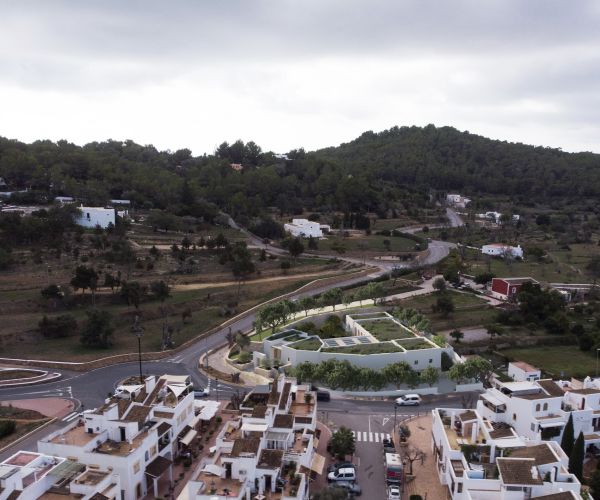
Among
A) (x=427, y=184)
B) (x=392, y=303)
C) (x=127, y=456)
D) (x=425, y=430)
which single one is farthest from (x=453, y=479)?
(x=427, y=184)

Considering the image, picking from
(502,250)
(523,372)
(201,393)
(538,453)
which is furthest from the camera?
(502,250)

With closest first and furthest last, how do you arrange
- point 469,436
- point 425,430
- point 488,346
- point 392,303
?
point 469,436 < point 425,430 < point 488,346 < point 392,303

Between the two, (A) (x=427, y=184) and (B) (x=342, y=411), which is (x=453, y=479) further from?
(A) (x=427, y=184)

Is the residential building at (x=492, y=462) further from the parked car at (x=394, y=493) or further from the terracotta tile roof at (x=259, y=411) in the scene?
the terracotta tile roof at (x=259, y=411)

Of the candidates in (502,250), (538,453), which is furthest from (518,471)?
(502,250)

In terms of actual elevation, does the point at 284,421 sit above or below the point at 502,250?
below

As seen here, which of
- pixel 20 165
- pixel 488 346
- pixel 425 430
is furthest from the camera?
pixel 20 165

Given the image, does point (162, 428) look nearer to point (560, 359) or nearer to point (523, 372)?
point (523, 372)

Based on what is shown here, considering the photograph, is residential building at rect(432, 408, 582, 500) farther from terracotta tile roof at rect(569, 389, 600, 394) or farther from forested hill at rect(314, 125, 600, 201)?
forested hill at rect(314, 125, 600, 201)
